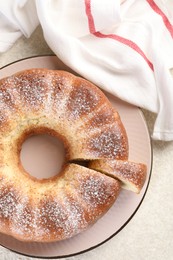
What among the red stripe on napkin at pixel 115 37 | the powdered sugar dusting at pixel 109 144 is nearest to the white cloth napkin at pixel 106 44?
the red stripe on napkin at pixel 115 37

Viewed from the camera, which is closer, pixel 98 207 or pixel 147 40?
pixel 98 207

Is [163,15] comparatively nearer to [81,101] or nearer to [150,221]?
[81,101]

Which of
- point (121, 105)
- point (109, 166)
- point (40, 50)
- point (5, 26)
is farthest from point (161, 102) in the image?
point (5, 26)

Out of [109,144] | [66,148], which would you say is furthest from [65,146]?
[109,144]

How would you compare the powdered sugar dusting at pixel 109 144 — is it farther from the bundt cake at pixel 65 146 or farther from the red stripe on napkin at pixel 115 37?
the red stripe on napkin at pixel 115 37

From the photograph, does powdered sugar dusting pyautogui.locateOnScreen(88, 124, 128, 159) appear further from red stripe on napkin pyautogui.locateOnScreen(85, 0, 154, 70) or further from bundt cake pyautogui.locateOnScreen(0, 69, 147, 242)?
red stripe on napkin pyautogui.locateOnScreen(85, 0, 154, 70)

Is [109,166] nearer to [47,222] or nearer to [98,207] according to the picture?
[98,207]

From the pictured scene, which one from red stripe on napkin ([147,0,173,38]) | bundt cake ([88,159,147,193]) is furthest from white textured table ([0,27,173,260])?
red stripe on napkin ([147,0,173,38])
